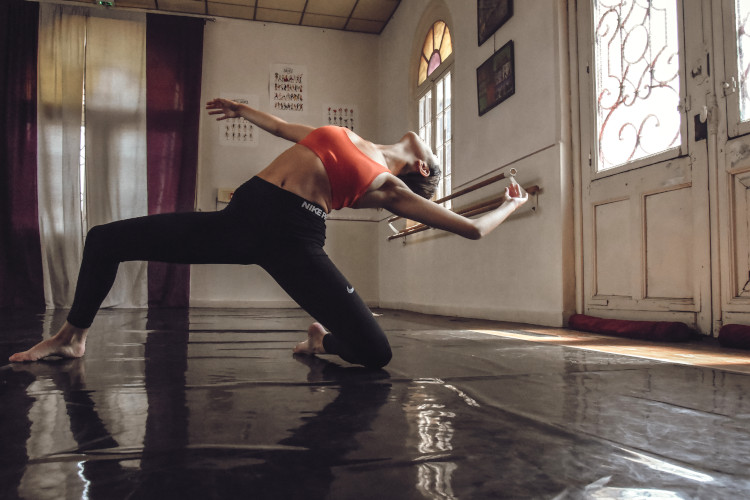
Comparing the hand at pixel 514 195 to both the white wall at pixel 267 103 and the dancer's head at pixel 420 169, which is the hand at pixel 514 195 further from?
the white wall at pixel 267 103

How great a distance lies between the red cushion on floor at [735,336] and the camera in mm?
2084

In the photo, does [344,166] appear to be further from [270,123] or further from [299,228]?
[270,123]

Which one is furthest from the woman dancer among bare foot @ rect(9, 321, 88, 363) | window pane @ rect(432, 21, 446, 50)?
window pane @ rect(432, 21, 446, 50)

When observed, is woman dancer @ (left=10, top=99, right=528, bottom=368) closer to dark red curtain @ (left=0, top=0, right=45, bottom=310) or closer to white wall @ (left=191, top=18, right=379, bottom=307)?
white wall @ (left=191, top=18, right=379, bottom=307)

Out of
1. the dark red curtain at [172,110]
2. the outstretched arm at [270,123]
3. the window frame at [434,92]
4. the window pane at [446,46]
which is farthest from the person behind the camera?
the dark red curtain at [172,110]

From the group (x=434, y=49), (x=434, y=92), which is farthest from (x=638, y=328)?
(x=434, y=49)

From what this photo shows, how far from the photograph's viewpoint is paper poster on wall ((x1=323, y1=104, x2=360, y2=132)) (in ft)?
22.0

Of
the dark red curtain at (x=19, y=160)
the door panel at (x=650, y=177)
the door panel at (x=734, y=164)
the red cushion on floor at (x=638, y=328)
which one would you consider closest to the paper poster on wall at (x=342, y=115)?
the dark red curtain at (x=19, y=160)

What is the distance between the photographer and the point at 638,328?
257 cm

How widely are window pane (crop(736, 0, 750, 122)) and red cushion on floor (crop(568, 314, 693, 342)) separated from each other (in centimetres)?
96

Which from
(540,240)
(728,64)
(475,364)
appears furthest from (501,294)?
(475,364)

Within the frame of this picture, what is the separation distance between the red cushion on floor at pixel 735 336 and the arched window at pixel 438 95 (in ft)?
9.82

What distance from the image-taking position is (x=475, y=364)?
1637 millimetres

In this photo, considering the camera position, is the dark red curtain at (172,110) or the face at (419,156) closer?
the face at (419,156)
